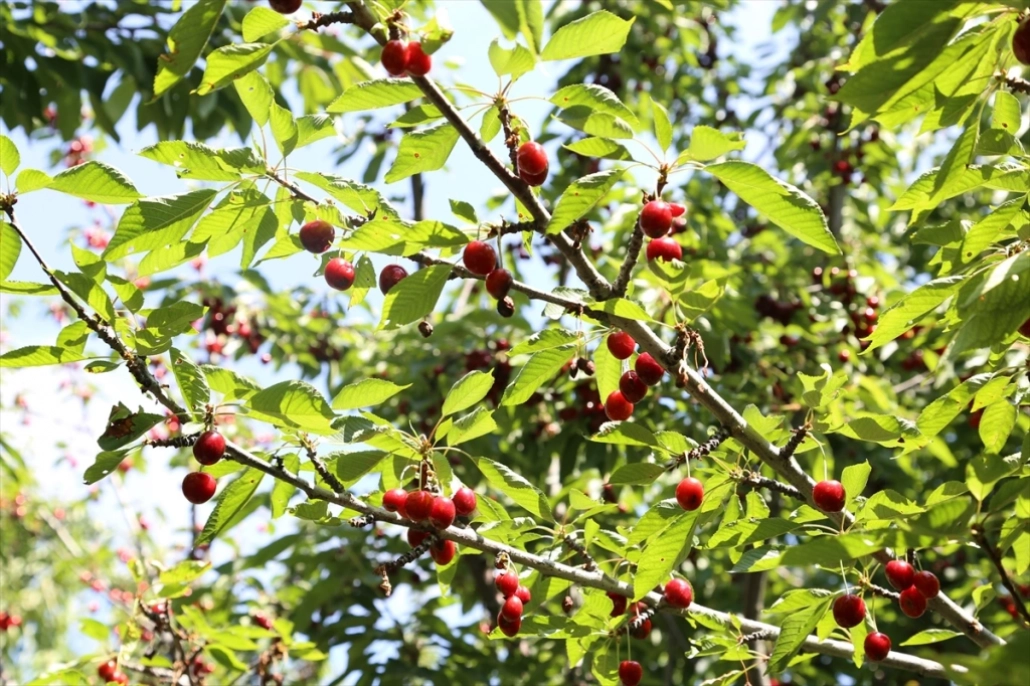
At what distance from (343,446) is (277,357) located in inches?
136

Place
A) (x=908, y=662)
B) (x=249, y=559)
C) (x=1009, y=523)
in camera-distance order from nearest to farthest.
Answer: (x=1009, y=523) < (x=908, y=662) < (x=249, y=559)

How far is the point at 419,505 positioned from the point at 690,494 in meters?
0.61

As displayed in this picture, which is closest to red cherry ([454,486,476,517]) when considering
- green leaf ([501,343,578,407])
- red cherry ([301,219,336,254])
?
green leaf ([501,343,578,407])

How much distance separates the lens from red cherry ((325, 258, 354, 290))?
2.03 meters

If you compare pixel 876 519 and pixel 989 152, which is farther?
pixel 876 519

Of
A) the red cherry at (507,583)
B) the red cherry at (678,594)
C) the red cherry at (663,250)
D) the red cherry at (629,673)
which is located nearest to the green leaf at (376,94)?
the red cherry at (663,250)

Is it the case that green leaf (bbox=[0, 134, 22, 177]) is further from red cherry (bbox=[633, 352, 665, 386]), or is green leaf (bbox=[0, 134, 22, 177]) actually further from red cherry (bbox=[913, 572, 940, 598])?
red cherry (bbox=[913, 572, 940, 598])

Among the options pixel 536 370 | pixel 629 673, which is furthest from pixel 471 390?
pixel 629 673

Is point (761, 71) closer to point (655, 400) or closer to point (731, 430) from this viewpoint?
point (655, 400)

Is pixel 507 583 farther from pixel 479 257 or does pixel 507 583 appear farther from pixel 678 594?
pixel 479 257

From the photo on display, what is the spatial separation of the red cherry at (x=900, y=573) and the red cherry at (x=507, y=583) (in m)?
0.88

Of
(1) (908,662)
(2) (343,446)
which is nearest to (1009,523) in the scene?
(1) (908,662)

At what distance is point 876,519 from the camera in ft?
6.57

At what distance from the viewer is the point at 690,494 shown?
200 centimetres
